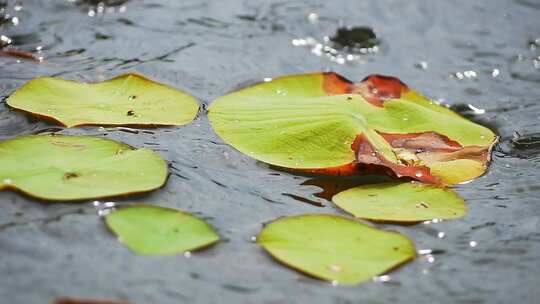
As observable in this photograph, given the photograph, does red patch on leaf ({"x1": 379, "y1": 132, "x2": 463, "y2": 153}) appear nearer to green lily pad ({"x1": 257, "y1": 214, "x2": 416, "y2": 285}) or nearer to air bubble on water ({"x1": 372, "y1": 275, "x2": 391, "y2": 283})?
green lily pad ({"x1": 257, "y1": 214, "x2": 416, "y2": 285})

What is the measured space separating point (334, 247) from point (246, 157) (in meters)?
0.35

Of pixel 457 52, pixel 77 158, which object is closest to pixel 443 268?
pixel 77 158

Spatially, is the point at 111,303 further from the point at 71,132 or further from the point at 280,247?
the point at 71,132

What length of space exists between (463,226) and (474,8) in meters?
1.17

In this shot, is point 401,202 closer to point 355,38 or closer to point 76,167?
point 76,167

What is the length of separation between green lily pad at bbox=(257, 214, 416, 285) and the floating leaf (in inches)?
8.2

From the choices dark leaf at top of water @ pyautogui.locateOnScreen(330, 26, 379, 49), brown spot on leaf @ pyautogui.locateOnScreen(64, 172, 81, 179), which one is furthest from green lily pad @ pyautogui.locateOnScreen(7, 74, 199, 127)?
dark leaf at top of water @ pyautogui.locateOnScreen(330, 26, 379, 49)

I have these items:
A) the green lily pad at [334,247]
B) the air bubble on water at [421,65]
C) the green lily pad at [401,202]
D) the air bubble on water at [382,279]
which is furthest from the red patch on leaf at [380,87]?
the air bubble on water at [382,279]

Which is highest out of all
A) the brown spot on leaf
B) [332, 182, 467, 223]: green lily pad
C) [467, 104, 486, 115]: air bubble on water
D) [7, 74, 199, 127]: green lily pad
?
[7, 74, 199, 127]: green lily pad

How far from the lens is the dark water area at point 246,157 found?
4.04 feet

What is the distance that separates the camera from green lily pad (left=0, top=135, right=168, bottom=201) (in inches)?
54.7

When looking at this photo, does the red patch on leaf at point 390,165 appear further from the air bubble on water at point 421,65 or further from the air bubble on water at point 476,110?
the air bubble on water at point 421,65

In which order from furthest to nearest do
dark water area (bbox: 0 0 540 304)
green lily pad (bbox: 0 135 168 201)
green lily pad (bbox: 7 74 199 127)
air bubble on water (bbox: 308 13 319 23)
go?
1. air bubble on water (bbox: 308 13 319 23)
2. green lily pad (bbox: 7 74 199 127)
3. green lily pad (bbox: 0 135 168 201)
4. dark water area (bbox: 0 0 540 304)

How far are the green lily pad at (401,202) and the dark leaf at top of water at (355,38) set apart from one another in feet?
2.49
